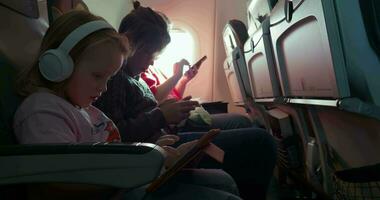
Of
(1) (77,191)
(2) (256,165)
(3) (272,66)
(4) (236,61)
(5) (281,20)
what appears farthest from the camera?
(4) (236,61)

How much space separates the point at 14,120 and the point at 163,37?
0.84 m

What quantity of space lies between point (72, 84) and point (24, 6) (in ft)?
0.90

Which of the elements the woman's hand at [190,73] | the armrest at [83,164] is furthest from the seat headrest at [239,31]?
the armrest at [83,164]

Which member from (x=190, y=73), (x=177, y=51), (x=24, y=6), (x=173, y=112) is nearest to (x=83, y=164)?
(x=24, y=6)

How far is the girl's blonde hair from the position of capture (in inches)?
36.6

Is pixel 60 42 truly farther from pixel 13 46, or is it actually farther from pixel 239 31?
pixel 239 31

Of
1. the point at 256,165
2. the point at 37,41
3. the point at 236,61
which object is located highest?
the point at 37,41

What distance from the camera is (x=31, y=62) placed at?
102cm

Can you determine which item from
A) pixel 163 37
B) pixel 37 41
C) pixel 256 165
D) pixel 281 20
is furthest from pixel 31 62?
pixel 256 165

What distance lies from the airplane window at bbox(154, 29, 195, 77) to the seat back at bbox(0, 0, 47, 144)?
275cm

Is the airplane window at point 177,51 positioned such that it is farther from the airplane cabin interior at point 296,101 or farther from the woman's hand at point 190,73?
the airplane cabin interior at point 296,101

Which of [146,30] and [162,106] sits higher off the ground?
[146,30]

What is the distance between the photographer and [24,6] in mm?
1053

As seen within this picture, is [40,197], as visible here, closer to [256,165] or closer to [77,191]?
[77,191]
